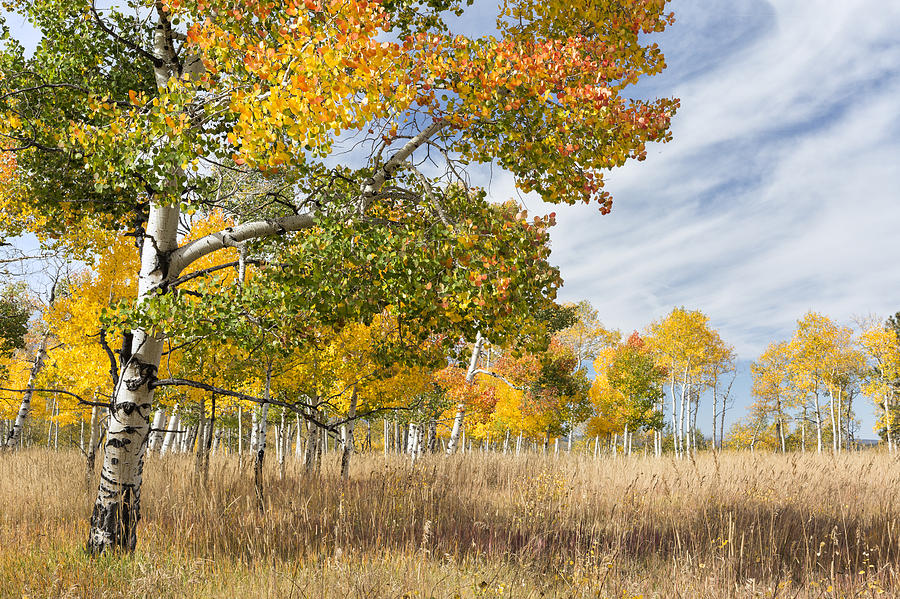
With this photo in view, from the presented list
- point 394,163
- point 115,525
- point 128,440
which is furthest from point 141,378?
point 394,163

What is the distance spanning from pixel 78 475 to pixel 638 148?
10.8 meters

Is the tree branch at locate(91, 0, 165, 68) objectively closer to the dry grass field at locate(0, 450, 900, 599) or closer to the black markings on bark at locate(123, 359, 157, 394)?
the black markings on bark at locate(123, 359, 157, 394)

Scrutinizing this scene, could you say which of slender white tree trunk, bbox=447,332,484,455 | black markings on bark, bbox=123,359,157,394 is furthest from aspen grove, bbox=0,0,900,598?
slender white tree trunk, bbox=447,332,484,455

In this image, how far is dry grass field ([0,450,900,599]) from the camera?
11.7 feet

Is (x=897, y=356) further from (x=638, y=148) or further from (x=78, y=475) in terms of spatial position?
(x=78, y=475)

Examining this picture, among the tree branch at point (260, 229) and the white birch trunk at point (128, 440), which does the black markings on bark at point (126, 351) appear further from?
the tree branch at point (260, 229)

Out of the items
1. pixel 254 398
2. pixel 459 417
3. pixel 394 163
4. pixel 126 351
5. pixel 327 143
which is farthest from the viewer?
pixel 459 417

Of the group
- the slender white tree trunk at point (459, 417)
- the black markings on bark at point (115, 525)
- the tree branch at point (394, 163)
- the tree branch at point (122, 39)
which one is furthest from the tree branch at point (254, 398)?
the slender white tree trunk at point (459, 417)

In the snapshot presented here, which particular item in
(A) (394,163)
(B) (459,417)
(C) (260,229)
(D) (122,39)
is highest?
(D) (122,39)

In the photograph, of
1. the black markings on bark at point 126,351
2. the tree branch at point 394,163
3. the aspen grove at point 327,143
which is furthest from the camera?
the black markings on bark at point 126,351

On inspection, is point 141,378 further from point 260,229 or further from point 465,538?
point 465,538

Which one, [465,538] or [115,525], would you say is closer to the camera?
[115,525]

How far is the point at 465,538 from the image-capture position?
5133mm

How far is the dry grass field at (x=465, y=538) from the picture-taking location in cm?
355
